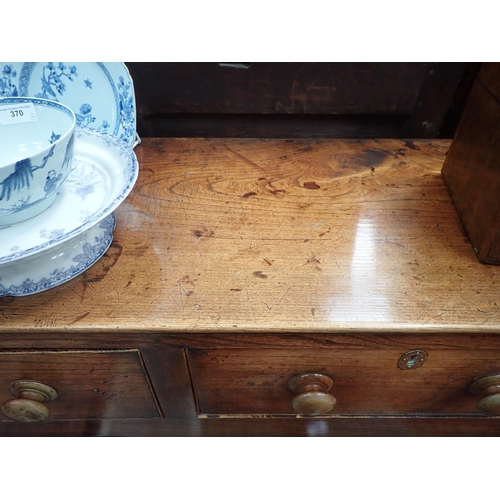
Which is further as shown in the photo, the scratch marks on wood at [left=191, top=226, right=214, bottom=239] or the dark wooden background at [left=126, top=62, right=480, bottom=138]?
the dark wooden background at [left=126, top=62, right=480, bottom=138]

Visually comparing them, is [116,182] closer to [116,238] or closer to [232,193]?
[116,238]

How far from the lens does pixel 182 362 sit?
1.73 feet

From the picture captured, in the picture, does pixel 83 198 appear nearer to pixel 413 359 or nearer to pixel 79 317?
pixel 79 317

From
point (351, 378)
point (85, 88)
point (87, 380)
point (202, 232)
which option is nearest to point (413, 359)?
point (351, 378)

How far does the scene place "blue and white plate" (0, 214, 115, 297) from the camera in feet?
1.61

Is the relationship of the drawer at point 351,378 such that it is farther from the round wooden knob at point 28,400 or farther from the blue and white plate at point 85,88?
the blue and white plate at point 85,88

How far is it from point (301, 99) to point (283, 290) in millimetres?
409

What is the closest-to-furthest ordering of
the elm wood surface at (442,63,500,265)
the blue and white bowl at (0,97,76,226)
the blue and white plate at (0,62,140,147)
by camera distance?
the blue and white bowl at (0,97,76,226)
the elm wood surface at (442,63,500,265)
the blue and white plate at (0,62,140,147)

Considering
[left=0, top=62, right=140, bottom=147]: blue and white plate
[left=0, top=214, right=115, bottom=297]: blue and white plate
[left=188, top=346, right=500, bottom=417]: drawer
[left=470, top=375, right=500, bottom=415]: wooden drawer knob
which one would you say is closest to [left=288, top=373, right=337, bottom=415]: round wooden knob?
[left=188, top=346, right=500, bottom=417]: drawer

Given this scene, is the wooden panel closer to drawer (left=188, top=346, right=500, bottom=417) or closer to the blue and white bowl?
the blue and white bowl

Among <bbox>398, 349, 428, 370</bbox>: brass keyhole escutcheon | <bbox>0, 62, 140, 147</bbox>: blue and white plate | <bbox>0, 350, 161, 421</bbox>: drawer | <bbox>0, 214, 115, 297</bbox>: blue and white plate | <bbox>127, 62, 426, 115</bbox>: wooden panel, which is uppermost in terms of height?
<bbox>127, 62, 426, 115</bbox>: wooden panel

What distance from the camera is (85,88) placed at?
688 mm

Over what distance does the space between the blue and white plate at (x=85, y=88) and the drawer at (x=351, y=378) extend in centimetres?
39

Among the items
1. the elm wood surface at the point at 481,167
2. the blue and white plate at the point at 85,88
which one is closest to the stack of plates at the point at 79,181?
the blue and white plate at the point at 85,88
